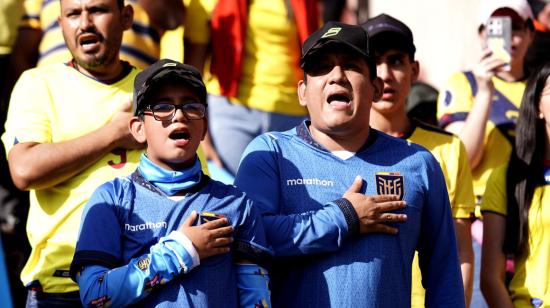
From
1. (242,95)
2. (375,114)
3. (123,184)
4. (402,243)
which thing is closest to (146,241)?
(123,184)

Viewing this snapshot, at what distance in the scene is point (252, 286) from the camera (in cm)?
455

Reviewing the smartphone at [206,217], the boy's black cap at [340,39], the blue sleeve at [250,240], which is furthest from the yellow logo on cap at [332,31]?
the smartphone at [206,217]

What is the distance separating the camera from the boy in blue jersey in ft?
14.3

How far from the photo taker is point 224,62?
7559 mm

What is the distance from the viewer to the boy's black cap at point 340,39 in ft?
16.1

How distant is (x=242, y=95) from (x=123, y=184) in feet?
9.81

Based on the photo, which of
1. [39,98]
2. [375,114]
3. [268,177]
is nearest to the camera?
[268,177]

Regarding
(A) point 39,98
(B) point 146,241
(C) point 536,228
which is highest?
(A) point 39,98

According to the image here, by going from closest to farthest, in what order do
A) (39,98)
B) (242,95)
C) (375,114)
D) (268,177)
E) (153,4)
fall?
1. (268,177)
2. (39,98)
3. (375,114)
4. (153,4)
5. (242,95)

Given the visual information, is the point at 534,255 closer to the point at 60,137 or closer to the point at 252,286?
the point at 252,286

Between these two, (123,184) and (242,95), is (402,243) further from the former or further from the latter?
(242,95)

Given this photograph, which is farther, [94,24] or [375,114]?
[375,114]

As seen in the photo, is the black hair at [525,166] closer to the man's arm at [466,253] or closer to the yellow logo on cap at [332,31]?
the man's arm at [466,253]

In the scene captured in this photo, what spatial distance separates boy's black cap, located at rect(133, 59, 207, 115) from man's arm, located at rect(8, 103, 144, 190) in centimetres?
50
